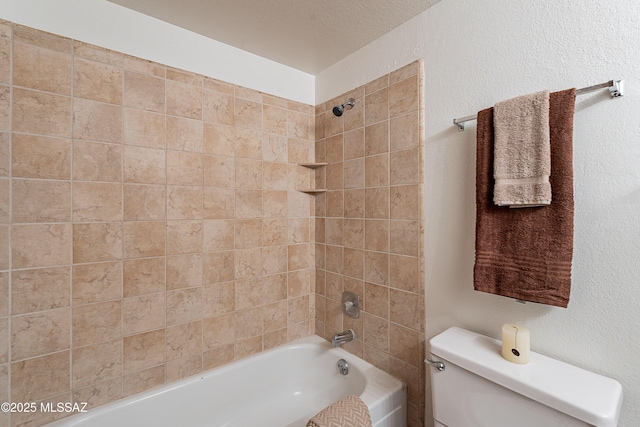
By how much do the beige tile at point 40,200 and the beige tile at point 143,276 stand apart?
333mm

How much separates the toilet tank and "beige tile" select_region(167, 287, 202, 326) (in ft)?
3.91

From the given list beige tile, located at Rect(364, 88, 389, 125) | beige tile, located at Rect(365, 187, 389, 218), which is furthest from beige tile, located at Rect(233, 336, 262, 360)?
beige tile, located at Rect(364, 88, 389, 125)

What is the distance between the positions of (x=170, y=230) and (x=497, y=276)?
4.86 ft

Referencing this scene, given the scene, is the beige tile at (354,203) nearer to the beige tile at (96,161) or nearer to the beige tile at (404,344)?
the beige tile at (404,344)

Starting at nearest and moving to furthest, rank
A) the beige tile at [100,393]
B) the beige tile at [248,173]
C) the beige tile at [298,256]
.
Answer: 1. the beige tile at [100,393]
2. the beige tile at [248,173]
3. the beige tile at [298,256]

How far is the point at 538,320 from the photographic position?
39.7 inches

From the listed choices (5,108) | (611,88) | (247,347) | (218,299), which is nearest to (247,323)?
(247,347)

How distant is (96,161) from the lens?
1.29m

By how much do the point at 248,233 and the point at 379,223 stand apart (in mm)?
781

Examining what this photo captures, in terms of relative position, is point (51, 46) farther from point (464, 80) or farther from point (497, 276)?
point (497, 276)

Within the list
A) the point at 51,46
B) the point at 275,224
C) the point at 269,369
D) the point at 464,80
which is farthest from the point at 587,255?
the point at 51,46

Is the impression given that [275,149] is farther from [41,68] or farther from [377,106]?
[41,68]

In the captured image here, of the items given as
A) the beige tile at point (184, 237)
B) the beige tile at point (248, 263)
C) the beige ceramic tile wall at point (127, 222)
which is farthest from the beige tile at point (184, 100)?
the beige tile at point (248, 263)

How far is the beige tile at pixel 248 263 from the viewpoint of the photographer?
5.54 feet
